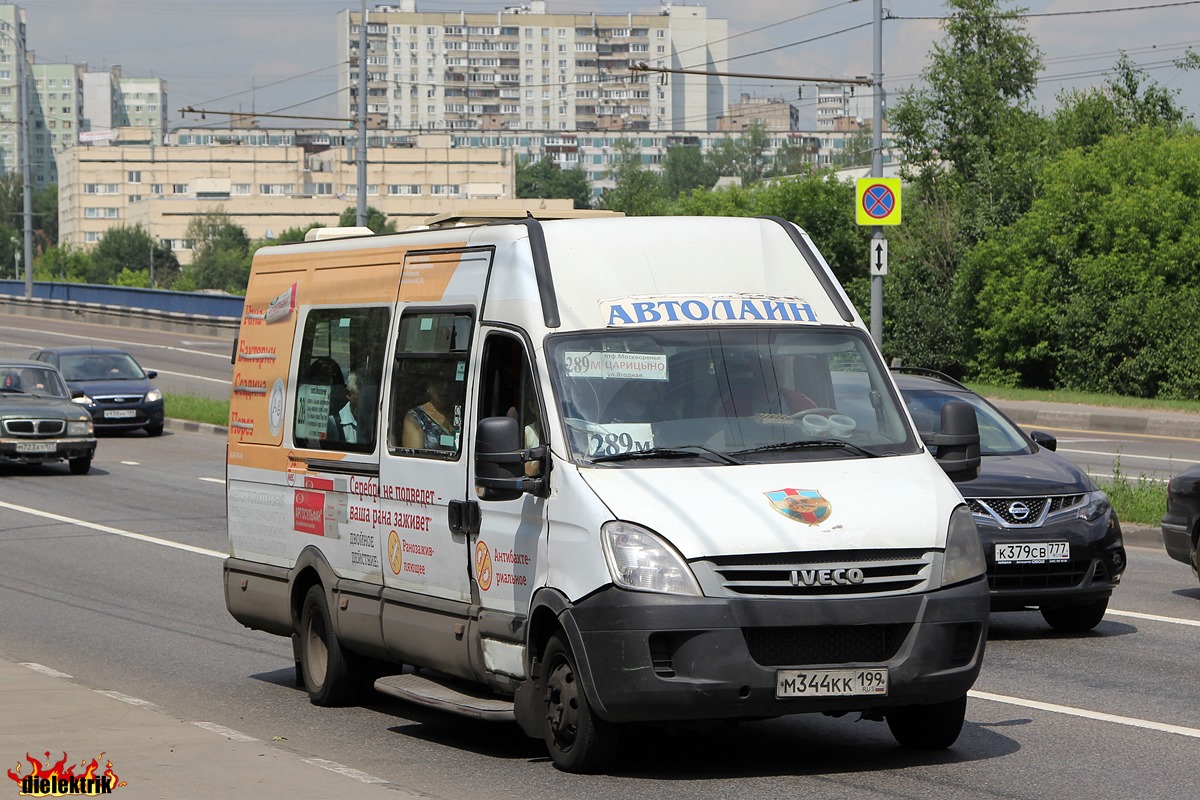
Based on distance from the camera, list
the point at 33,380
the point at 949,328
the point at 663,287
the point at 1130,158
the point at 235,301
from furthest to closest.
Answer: the point at 235,301 < the point at 949,328 < the point at 1130,158 < the point at 33,380 < the point at 663,287

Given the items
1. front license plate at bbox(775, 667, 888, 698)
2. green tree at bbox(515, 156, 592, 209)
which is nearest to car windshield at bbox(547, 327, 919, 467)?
front license plate at bbox(775, 667, 888, 698)

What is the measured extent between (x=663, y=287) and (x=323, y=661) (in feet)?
9.69

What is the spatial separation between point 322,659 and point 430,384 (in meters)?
1.83

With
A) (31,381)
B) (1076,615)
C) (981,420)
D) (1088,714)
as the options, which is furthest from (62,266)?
(1088,714)

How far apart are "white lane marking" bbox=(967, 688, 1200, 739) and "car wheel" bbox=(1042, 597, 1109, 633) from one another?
7.46 ft

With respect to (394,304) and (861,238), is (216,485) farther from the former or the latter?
(861,238)

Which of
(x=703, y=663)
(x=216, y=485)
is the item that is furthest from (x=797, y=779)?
(x=216, y=485)

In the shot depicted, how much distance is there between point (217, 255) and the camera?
542 feet

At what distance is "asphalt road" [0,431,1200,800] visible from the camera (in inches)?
285

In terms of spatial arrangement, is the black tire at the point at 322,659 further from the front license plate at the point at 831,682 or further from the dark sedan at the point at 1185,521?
the dark sedan at the point at 1185,521

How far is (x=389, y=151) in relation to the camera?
18825 cm

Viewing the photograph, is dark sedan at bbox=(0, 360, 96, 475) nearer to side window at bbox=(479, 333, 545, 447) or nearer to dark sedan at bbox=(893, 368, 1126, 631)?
dark sedan at bbox=(893, 368, 1126, 631)

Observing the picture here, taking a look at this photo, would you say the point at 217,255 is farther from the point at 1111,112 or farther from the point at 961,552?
the point at 961,552

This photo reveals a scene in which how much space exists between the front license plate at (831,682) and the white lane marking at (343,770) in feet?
5.39
